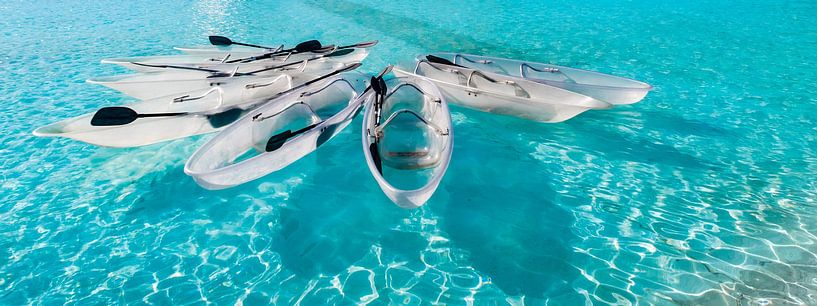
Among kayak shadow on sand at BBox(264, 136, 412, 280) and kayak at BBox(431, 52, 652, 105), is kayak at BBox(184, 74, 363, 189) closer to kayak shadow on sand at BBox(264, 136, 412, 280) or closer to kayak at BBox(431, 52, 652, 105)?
kayak shadow on sand at BBox(264, 136, 412, 280)

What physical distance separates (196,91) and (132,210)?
243cm

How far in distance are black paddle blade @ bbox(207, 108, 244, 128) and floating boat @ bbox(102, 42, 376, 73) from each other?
1807mm

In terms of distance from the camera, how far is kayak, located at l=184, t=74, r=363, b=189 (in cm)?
523

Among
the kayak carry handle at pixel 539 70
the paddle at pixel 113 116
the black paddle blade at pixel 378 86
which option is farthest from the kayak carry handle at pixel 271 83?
the kayak carry handle at pixel 539 70

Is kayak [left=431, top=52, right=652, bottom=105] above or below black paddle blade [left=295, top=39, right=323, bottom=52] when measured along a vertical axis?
above

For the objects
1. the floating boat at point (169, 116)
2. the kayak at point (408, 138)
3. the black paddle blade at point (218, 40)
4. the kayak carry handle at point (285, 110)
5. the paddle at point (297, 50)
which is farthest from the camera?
the black paddle blade at point (218, 40)

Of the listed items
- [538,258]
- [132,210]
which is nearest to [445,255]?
[538,258]

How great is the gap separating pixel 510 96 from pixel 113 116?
5.80m

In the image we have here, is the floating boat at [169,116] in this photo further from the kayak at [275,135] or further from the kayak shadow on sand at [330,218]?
the kayak shadow on sand at [330,218]

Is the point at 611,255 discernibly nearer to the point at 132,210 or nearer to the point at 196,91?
the point at 132,210

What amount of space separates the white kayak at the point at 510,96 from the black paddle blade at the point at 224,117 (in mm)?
3054

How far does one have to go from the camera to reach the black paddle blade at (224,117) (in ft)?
22.0

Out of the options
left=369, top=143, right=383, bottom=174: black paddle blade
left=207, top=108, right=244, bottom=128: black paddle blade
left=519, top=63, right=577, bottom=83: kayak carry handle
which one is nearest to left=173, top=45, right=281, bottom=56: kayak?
left=207, top=108, right=244, bottom=128: black paddle blade

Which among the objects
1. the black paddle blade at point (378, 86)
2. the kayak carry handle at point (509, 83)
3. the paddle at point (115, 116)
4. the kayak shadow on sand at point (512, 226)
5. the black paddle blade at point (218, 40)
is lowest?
the kayak shadow on sand at point (512, 226)
